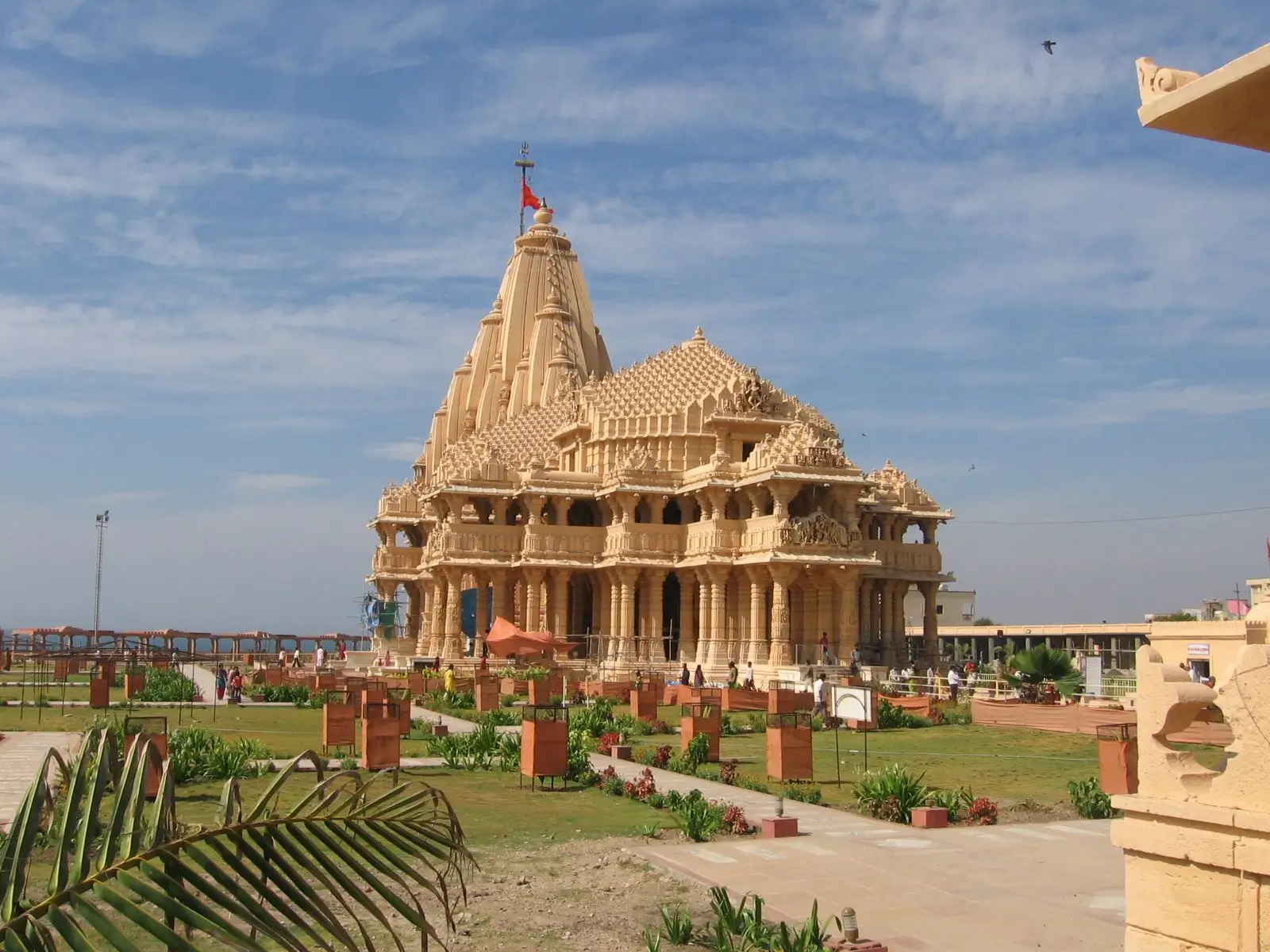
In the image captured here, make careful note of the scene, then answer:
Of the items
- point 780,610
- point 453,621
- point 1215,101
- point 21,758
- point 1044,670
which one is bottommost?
point 21,758

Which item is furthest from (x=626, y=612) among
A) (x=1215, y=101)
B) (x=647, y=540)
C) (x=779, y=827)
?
(x=1215, y=101)

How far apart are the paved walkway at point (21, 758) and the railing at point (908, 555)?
33.2 metres

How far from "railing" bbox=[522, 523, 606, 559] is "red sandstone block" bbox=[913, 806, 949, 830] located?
1483 inches

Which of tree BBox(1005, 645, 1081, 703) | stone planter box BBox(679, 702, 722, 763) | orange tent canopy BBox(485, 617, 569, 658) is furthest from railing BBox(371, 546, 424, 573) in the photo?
stone planter box BBox(679, 702, 722, 763)

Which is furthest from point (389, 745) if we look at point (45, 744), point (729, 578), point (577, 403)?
point (577, 403)

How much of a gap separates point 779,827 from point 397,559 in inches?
2117

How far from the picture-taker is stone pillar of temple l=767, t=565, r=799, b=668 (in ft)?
150

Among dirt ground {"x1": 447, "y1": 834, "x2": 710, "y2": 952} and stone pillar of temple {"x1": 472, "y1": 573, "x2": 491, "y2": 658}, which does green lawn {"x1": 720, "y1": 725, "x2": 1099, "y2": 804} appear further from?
stone pillar of temple {"x1": 472, "y1": 573, "x2": 491, "y2": 658}

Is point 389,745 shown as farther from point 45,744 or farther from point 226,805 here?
point 226,805

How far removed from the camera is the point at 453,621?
53656 millimetres

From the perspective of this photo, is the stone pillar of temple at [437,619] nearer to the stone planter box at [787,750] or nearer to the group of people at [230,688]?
the group of people at [230,688]

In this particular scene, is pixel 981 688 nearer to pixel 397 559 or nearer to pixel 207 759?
pixel 207 759

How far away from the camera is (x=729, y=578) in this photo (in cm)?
5041

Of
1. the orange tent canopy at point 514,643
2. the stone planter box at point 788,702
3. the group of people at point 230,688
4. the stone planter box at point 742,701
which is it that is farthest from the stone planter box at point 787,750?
the orange tent canopy at point 514,643
